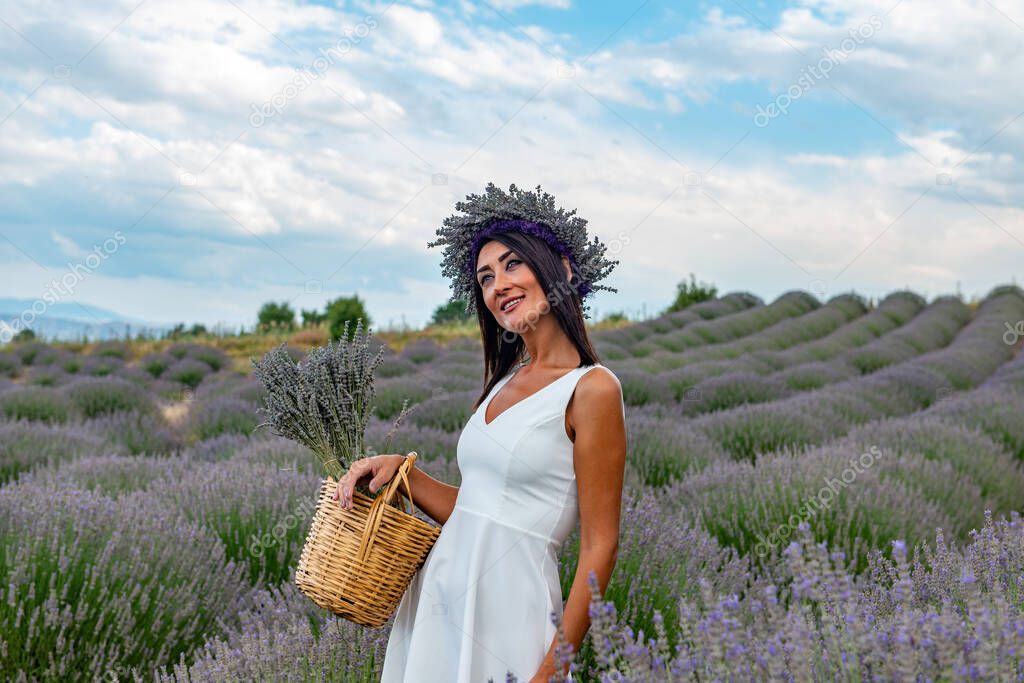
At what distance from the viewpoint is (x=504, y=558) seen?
1.85m

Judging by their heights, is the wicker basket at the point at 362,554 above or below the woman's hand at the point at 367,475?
below

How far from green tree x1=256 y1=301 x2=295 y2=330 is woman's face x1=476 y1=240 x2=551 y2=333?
19238mm

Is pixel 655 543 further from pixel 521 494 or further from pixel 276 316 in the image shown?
pixel 276 316

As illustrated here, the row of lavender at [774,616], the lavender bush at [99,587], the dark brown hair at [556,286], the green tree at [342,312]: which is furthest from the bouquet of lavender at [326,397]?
the green tree at [342,312]

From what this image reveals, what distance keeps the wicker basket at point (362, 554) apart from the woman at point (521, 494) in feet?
0.13

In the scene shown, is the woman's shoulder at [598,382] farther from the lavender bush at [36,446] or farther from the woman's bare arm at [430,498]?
the lavender bush at [36,446]

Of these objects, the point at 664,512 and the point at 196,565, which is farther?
the point at 664,512

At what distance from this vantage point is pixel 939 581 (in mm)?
2271

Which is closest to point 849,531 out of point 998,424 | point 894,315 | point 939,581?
point 939,581

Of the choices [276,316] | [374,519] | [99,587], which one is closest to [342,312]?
[276,316]

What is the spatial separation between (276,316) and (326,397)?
19437 mm

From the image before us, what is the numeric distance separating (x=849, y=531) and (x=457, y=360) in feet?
27.4

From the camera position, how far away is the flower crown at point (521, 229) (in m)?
2.15

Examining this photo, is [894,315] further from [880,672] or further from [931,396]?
[880,672]
